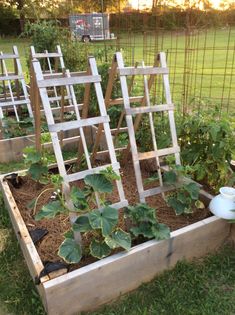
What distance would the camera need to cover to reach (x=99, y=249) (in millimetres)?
1978

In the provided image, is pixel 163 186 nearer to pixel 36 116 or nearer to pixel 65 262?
pixel 65 262

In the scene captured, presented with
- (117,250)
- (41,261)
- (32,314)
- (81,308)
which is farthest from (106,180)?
(32,314)

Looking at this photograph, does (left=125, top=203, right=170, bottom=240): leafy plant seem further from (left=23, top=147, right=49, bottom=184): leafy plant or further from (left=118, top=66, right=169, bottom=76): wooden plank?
(left=118, top=66, right=169, bottom=76): wooden plank

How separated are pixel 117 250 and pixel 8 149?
2.52 meters

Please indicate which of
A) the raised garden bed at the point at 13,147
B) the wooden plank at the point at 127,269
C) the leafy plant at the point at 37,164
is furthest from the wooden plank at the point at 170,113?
the raised garden bed at the point at 13,147

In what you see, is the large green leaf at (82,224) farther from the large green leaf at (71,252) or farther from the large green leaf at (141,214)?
the large green leaf at (141,214)

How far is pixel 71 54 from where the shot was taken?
6.12 metres

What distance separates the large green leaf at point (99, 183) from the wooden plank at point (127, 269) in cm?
42

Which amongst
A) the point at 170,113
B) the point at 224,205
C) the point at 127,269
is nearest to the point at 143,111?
the point at 170,113

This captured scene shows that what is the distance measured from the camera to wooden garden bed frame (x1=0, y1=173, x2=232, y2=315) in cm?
183

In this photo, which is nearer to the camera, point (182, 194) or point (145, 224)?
point (145, 224)

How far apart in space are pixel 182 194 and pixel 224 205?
32cm

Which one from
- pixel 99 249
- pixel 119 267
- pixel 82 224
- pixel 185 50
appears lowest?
pixel 119 267

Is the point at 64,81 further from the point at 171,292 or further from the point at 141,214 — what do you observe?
the point at 171,292
